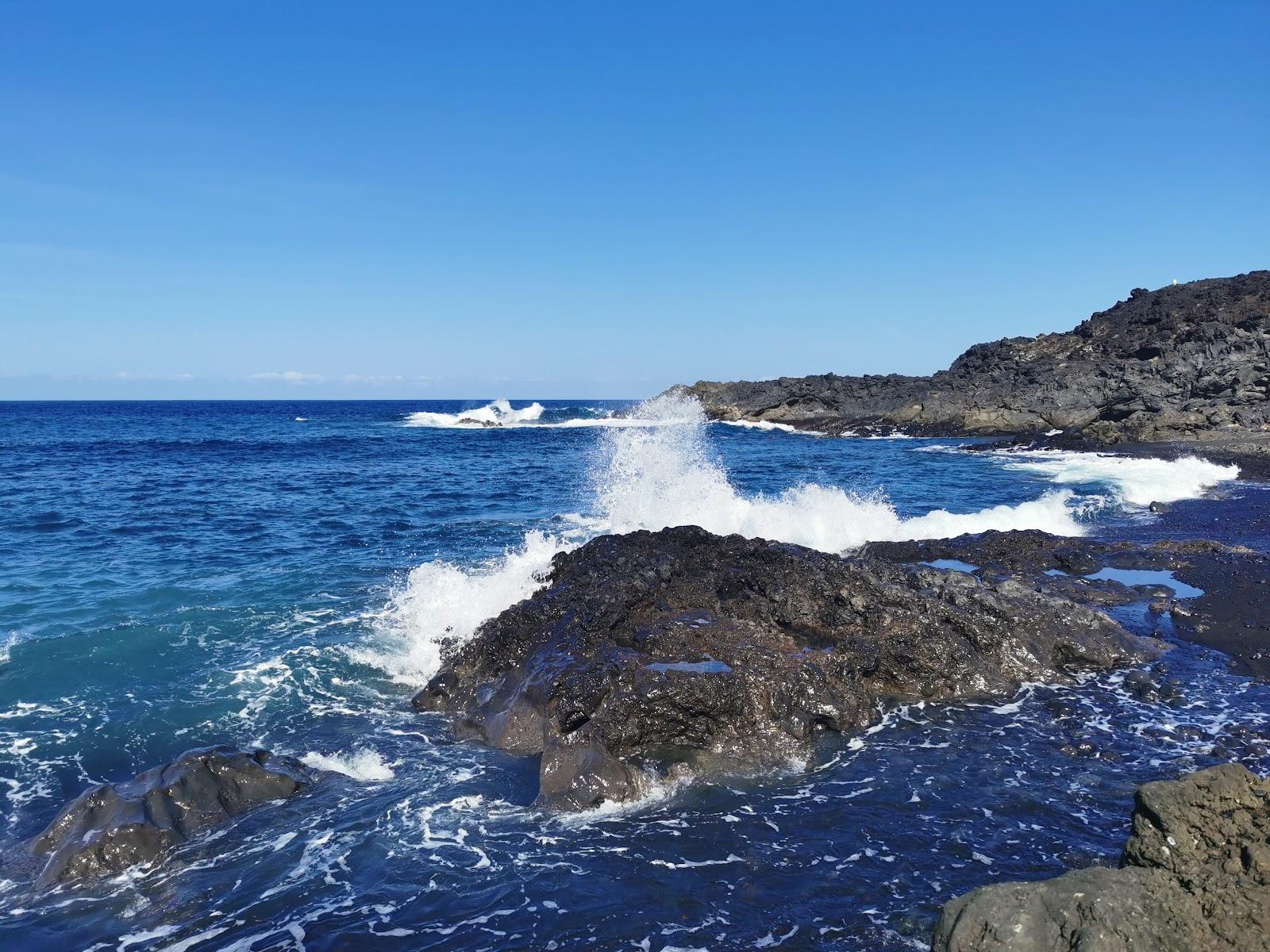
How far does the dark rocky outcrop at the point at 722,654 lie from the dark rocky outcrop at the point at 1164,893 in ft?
10.7

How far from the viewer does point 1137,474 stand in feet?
87.4

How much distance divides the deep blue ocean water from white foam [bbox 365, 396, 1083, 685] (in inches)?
3.5

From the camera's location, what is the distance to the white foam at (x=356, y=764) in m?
7.63

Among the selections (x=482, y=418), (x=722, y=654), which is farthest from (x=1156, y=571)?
(x=482, y=418)

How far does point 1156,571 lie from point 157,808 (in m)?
14.3

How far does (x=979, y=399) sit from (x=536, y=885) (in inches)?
2195

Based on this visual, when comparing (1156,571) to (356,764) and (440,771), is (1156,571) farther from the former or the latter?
(356,764)

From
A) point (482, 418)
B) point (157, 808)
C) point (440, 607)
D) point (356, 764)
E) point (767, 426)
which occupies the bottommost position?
point (356, 764)

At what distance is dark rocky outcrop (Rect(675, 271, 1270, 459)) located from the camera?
37.7 m

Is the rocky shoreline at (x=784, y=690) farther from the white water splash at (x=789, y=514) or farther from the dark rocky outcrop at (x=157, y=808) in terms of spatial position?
the white water splash at (x=789, y=514)

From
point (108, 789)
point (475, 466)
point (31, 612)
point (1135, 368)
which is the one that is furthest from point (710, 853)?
point (1135, 368)

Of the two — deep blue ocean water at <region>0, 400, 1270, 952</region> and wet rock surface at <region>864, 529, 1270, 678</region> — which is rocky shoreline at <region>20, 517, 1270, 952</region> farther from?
deep blue ocean water at <region>0, 400, 1270, 952</region>

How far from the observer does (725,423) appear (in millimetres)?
72375

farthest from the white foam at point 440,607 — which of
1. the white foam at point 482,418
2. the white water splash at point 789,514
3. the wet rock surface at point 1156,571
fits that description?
the white foam at point 482,418
